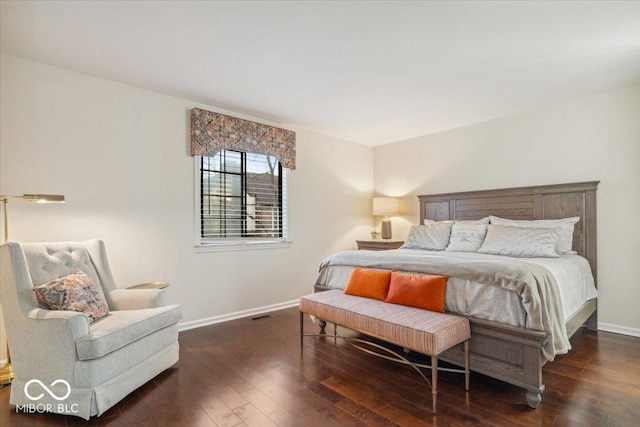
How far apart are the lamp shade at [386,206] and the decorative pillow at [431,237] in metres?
0.82

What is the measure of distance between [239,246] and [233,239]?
120mm

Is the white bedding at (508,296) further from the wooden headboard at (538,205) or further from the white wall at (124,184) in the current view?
the white wall at (124,184)

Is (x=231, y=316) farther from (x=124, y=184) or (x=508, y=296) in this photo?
(x=508, y=296)

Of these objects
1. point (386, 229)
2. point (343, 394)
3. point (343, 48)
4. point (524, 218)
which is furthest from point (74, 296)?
point (524, 218)

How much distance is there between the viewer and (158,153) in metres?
3.29

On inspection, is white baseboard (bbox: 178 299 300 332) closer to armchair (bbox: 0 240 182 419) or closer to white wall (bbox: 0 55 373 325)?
white wall (bbox: 0 55 373 325)

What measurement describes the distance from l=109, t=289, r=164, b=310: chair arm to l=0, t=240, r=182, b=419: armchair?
191mm

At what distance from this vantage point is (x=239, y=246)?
3.86 m

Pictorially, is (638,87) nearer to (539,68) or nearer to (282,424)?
(539,68)

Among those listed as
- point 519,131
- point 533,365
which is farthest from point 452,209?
point 533,365

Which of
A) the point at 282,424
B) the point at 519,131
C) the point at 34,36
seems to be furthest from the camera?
the point at 519,131

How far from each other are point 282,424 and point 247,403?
1.08ft

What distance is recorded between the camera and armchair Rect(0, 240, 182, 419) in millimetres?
1860

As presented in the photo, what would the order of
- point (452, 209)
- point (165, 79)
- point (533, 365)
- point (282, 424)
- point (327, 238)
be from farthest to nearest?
point (327, 238) < point (452, 209) < point (165, 79) < point (533, 365) < point (282, 424)
